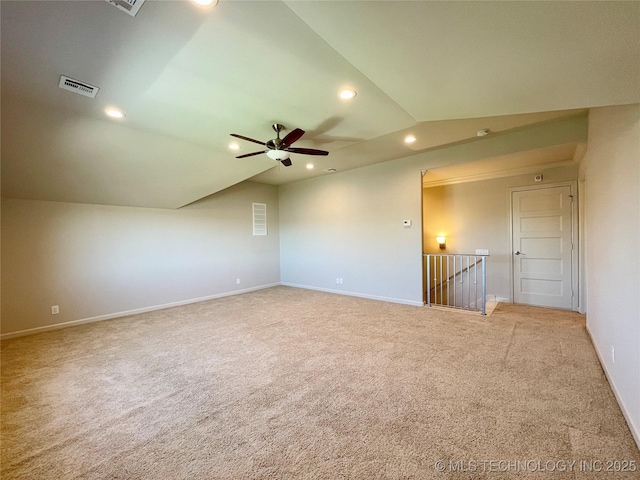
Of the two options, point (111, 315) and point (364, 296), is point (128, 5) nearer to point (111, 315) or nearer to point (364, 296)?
point (111, 315)

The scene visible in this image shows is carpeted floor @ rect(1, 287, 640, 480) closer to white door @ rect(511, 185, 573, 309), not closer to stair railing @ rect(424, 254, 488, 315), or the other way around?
white door @ rect(511, 185, 573, 309)

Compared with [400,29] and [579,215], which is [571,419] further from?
[579,215]

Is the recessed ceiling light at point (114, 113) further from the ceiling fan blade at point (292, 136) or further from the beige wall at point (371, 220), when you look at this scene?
the beige wall at point (371, 220)

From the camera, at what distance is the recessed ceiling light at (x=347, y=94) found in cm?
254

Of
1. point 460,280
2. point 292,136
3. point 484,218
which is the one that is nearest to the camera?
point 292,136

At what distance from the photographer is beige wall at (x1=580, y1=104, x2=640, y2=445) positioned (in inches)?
67.1

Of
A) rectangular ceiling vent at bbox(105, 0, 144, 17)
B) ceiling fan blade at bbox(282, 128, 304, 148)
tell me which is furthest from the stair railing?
rectangular ceiling vent at bbox(105, 0, 144, 17)

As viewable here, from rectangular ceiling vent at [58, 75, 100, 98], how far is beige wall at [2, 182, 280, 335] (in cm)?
273

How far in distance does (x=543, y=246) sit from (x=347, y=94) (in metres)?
4.62

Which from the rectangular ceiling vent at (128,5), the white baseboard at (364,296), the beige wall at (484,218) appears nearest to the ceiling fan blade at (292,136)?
the rectangular ceiling vent at (128,5)

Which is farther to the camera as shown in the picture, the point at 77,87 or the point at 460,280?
the point at 460,280

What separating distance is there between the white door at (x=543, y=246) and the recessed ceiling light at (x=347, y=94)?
13.7 ft

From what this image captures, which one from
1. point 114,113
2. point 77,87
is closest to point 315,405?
point 77,87

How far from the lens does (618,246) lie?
6.66 ft
